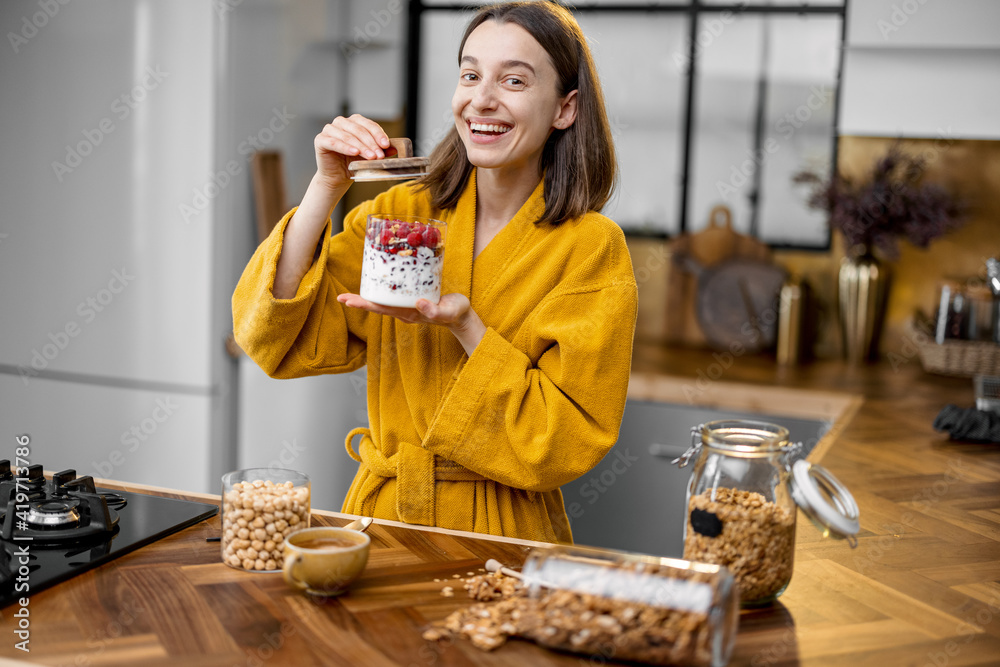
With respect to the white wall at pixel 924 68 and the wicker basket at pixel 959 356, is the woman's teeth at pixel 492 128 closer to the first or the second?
the white wall at pixel 924 68

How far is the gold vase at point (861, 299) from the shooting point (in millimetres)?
2873

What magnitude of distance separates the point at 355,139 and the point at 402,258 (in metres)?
0.21

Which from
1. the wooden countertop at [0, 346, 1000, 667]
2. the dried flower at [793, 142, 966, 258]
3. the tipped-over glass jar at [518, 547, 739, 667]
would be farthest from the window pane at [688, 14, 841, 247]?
the tipped-over glass jar at [518, 547, 739, 667]

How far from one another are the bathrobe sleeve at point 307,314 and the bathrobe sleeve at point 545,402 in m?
0.23

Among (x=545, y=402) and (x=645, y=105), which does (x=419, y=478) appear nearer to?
(x=545, y=402)

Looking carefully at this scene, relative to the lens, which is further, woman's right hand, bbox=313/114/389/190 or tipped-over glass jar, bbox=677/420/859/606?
woman's right hand, bbox=313/114/389/190

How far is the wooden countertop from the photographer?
90 cm

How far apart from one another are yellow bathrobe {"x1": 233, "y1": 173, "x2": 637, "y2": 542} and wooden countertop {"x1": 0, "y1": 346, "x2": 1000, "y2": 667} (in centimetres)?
12

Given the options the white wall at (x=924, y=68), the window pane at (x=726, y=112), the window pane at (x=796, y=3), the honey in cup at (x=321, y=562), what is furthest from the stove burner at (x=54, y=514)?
the window pane at (x=796, y=3)

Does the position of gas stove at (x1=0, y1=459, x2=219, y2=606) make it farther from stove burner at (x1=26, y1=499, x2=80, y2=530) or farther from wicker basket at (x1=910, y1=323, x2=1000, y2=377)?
wicker basket at (x1=910, y1=323, x2=1000, y2=377)

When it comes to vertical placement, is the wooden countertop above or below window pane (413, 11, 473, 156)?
below

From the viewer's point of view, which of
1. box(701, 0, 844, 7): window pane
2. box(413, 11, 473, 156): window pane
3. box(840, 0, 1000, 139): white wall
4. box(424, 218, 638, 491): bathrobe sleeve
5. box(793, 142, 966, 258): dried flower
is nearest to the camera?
box(424, 218, 638, 491): bathrobe sleeve

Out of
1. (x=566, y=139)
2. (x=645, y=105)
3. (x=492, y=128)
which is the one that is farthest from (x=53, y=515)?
(x=645, y=105)

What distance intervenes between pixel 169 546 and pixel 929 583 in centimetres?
93
